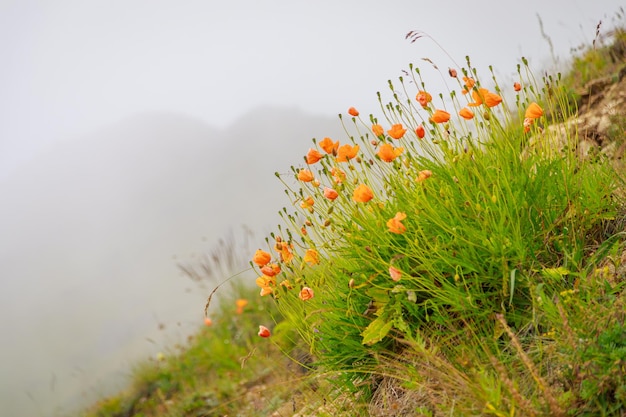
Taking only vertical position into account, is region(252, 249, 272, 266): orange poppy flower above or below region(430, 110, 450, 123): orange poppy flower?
below

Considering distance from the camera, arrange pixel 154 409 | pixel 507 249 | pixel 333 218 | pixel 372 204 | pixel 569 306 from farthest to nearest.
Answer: pixel 154 409
pixel 333 218
pixel 372 204
pixel 507 249
pixel 569 306

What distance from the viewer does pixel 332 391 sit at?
9.84ft

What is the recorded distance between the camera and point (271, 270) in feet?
8.98

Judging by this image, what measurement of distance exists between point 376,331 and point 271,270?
0.59 meters

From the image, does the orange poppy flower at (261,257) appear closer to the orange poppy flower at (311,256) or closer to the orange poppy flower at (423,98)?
the orange poppy flower at (311,256)

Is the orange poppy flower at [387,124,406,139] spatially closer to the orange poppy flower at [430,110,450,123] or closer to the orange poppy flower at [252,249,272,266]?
the orange poppy flower at [430,110,450,123]

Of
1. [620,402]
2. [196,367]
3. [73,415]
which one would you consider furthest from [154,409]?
[620,402]

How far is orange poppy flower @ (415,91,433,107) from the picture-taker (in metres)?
2.65

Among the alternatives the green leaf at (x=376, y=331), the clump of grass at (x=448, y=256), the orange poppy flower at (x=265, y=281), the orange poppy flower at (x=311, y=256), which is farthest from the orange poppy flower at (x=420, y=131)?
the orange poppy flower at (x=265, y=281)

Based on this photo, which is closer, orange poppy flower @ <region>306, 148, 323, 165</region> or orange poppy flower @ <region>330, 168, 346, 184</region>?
orange poppy flower @ <region>306, 148, 323, 165</region>

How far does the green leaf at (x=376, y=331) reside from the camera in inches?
99.3

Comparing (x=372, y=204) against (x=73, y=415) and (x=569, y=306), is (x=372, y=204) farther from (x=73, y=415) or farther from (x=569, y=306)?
(x=73, y=415)

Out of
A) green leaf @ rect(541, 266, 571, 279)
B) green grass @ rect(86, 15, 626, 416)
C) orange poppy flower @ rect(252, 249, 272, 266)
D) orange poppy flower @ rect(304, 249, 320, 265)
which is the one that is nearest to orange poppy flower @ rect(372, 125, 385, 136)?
green grass @ rect(86, 15, 626, 416)

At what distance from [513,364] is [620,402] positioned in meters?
0.53
